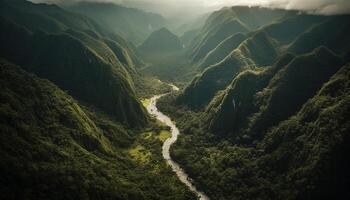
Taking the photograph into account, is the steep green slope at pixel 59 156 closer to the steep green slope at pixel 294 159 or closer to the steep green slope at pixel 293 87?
the steep green slope at pixel 294 159

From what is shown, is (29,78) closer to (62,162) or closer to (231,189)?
(62,162)

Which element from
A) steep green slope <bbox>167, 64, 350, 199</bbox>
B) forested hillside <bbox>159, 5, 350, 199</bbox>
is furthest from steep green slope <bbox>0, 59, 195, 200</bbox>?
forested hillside <bbox>159, 5, 350, 199</bbox>

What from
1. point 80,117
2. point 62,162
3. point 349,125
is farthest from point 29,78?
point 349,125

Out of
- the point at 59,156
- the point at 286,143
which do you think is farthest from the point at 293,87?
the point at 59,156

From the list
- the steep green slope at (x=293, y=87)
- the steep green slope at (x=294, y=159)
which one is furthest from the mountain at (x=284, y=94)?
the steep green slope at (x=294, y=159)

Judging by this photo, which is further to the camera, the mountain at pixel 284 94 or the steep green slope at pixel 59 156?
the mountain at pixel 284 94

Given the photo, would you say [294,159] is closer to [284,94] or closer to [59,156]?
[284,94]

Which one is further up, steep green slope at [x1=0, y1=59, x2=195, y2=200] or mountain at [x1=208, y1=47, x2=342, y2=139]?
mountain at [x1=208, y1=47, x2=342, y2=139]

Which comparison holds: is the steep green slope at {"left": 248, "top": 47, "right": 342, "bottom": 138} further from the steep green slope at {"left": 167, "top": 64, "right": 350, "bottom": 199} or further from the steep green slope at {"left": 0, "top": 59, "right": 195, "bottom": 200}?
the steep green slope at {"left": 0, "top": 59, "right": 195, "bottom": 200}
